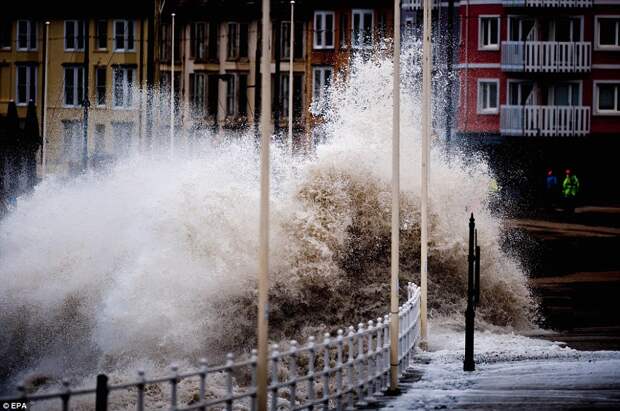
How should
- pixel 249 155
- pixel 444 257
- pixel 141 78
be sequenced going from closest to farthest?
pixel 444 257 → pixel 249 155 → pixel 141 78

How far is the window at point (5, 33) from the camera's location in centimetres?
8738

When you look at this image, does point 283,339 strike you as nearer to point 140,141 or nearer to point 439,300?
point 439,300

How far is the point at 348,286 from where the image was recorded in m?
33.3

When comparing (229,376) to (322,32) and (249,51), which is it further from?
(249,51)

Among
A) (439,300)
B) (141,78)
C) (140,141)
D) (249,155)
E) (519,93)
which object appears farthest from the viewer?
(141,78)

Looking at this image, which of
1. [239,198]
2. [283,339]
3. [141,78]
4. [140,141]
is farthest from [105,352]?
[141,78]

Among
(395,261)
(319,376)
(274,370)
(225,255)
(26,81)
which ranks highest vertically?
(26,81)

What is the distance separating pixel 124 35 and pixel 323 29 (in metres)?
14.0

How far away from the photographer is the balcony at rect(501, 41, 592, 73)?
213 ft

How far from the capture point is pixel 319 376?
19062 millimetres

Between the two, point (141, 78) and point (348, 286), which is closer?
point (348, 286)

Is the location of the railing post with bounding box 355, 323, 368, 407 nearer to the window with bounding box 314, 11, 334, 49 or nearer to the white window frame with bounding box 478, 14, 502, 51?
the white window frame with bounding box 478, 14, 502, 51

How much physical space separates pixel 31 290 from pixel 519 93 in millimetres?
36264

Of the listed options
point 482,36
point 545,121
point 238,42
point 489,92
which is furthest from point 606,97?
point 238,42
